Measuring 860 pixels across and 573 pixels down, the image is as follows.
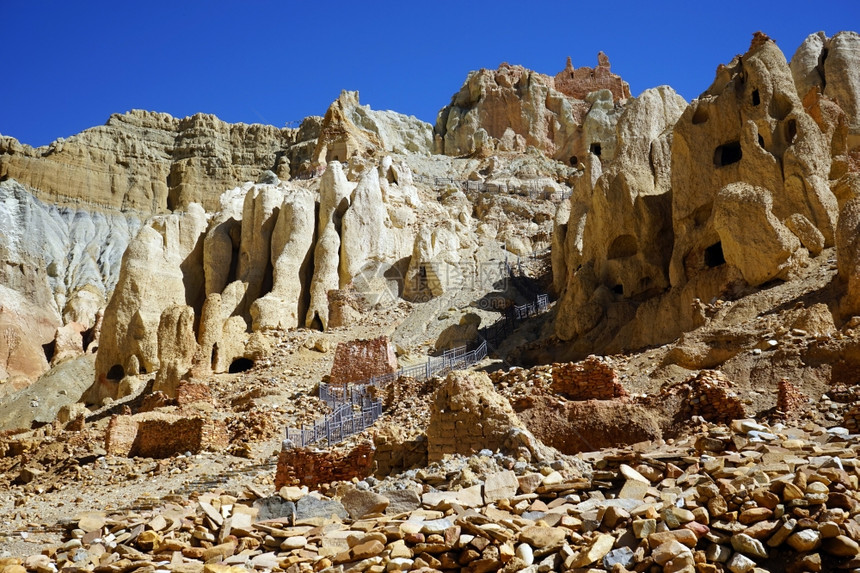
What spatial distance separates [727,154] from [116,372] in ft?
81.6

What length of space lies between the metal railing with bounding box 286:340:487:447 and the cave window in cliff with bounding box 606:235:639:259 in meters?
5.09

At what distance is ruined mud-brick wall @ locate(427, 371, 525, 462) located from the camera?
468 inches

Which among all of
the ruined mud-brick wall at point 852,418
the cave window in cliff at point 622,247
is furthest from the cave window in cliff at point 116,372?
the ruined mud-brick wall at point 852,418

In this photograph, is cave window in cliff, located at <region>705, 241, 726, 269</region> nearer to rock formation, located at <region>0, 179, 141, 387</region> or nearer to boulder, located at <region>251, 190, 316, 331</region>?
boulder, located at <region>251, 190, 316, 331</region>

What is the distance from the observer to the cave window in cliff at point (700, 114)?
2677cm

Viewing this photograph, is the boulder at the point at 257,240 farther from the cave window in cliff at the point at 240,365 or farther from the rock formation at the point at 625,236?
the rock formation at the point at 625,236

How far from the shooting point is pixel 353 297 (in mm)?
36719

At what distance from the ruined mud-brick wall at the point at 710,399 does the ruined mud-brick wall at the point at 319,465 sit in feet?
16.5

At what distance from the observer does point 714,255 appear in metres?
24.8

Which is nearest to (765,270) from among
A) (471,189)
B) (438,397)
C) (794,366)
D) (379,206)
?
(794,366)

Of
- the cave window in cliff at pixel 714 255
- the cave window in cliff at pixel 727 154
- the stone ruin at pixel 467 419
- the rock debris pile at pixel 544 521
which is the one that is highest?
the cave window in cliff at pixel 727 154

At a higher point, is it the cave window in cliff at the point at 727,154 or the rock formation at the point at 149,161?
the rock formation at the point at 149,161

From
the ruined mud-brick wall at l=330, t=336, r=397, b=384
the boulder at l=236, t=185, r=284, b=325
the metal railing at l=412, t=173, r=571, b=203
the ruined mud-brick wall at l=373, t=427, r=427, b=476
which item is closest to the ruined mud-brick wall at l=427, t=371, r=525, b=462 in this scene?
the ruined mud-brick wall at l=373, t=427, r=427, b=476

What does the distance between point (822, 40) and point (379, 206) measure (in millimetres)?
21285
